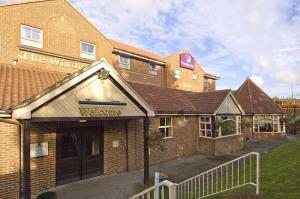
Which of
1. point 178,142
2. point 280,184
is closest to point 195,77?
point 178,142

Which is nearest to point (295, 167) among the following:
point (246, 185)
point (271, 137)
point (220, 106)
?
point (246, 185)

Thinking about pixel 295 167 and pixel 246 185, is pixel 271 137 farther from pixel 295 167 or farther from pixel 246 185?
pixel 246 185

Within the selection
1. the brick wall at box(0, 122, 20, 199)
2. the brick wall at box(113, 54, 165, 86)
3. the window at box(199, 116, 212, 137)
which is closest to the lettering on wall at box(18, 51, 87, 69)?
the brick wall at box(113, 54, 165, 86)

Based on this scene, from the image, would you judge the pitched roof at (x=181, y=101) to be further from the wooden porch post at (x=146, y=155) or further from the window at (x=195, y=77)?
the window at (x=195, y=77)

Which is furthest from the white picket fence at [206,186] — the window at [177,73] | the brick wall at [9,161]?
the window at [177,73]

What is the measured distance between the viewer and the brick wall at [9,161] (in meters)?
8.90

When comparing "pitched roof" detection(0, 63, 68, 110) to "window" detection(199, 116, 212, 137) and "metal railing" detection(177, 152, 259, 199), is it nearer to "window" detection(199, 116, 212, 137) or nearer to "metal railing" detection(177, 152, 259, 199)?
"metal railing" detection(177, 152, 259, 199)

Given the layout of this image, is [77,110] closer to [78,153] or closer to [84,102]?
[84,102]

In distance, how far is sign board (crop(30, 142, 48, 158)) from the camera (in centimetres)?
974

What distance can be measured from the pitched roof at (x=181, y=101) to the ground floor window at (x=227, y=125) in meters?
1.21

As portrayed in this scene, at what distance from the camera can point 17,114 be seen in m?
7.47

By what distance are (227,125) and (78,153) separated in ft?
38.6

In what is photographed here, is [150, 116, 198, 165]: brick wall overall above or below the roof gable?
below

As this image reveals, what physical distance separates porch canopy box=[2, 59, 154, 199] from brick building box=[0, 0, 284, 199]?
0.11 feet
